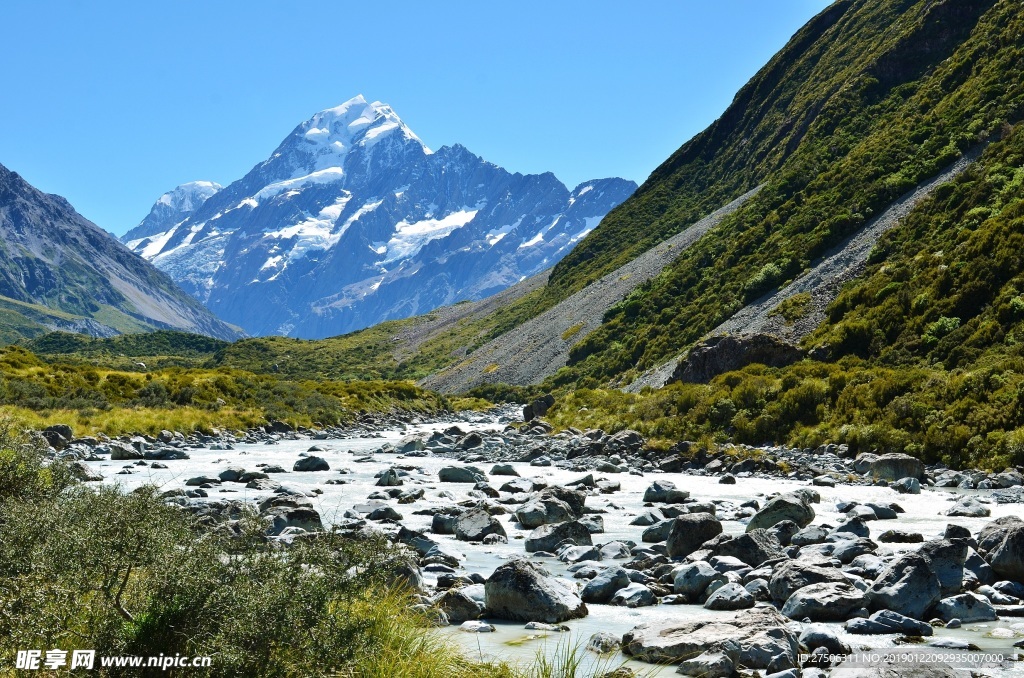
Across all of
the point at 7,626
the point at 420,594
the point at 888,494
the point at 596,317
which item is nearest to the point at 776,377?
the point at 888,494

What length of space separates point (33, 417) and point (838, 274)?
158 ft

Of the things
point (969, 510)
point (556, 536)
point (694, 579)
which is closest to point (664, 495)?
point (556, 536)

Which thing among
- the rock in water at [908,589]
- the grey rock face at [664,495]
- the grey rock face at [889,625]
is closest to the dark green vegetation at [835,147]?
the grey rock face at [664,495]

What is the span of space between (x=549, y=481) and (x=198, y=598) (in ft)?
73.2

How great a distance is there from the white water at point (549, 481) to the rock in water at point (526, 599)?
9.5 inches

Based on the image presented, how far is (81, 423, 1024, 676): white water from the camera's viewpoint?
382 inches

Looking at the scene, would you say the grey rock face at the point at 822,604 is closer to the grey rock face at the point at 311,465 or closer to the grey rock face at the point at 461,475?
the grey rock face at the point at 461,475

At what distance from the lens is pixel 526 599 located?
11.1 metres

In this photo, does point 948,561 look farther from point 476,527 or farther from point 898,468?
point 898,468

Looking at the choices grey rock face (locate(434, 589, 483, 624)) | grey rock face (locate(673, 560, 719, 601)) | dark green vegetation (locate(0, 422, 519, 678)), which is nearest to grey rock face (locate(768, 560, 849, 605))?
grey rock face (locate(673, 560, 719, 601))

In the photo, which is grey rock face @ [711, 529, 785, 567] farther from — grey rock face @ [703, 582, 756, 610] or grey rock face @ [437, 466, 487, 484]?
grey rock face @ [437, 466, 487, 484]

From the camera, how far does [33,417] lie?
1567 inches

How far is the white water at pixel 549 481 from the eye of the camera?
970 centimetres

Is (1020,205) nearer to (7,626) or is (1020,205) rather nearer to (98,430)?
(7,626)
